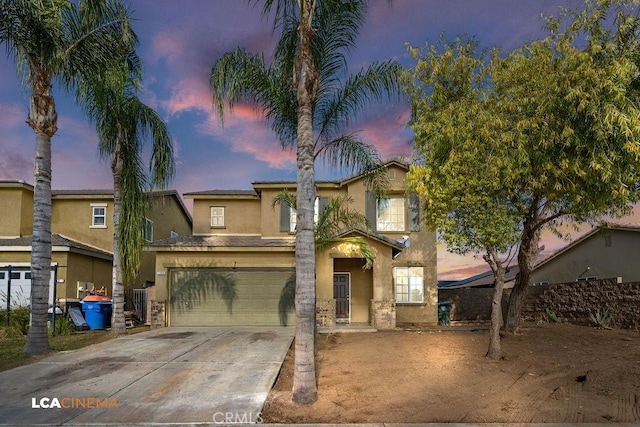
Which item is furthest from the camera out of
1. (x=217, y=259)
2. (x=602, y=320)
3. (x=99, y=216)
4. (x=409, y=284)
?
(x=99, y=216)

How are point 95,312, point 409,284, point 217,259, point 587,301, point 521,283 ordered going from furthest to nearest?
point 409,284, point 217,259, point 95,312, point 587,301, point 521,283

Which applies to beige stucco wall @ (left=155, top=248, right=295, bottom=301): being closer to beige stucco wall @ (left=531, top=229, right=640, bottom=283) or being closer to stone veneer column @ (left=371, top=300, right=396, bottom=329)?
stone veneer column @ (left=371, top=300, right=396, bottom=329)

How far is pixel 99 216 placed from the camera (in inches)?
872

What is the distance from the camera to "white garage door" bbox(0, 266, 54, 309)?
17812 mm

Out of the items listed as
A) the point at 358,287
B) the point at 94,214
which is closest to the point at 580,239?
the point at 358,287

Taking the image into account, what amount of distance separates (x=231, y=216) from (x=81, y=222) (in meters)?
6.94

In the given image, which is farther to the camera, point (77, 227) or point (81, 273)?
point (77, 227)

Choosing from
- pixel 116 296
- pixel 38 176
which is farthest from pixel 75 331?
pixel 38 176

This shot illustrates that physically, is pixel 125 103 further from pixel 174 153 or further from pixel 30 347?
pixel 30 347

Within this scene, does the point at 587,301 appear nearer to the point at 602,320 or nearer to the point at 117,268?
the point at 602,320

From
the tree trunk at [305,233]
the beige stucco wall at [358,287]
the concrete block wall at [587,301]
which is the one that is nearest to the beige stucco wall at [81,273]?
the beige stucco wall at [358,287]

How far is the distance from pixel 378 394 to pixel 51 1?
11140 mm

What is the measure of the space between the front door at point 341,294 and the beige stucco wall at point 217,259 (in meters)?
2.26

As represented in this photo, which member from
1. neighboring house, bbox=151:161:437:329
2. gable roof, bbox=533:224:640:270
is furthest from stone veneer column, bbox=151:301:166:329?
gable roof, bbox=533:224:640:270
